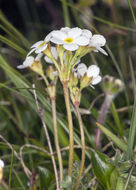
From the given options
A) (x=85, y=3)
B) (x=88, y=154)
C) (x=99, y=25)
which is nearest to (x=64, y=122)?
(x=88, y=154)

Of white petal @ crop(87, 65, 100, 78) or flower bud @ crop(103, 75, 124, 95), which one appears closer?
white petal @ crop(87, 65, 100, 78)

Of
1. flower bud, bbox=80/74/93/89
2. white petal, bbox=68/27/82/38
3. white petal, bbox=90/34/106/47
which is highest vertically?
white petal, bbox=68/27/82/38

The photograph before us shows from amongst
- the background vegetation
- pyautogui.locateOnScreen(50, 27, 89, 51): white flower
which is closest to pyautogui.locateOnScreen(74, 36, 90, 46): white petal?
pyautogui.locateOnScreen(50, 27, 89, 51): white flower

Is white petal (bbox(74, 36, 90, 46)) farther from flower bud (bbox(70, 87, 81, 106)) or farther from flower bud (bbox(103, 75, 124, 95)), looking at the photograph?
flower bud (bbox(103, 75, 124, 95))

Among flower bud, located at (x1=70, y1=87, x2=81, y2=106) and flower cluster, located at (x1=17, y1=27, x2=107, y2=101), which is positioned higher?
flower cluster, located at (x1=17, y1=27, x2=107, y2=101)

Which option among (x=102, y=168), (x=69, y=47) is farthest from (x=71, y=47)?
(x=102, y=168)

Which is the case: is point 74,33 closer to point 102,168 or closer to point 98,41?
point 98,41

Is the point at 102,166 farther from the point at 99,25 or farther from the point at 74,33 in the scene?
the point at 99,25
